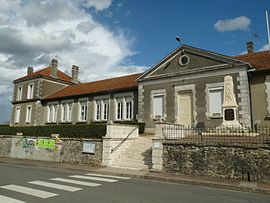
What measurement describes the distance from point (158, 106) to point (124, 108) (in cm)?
441

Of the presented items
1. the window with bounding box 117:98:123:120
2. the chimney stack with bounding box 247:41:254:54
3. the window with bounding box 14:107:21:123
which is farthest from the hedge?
the chimney stack with bounding box 247:41:254:54

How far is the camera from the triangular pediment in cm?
1788

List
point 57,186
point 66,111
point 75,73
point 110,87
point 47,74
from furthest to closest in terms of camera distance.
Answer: point 75,73
point 47,74
point 66,111
point 110,87
point 57,186

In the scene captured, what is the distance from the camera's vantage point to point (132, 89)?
23312 millimetres

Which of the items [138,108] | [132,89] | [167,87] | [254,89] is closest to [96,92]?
[132,89]

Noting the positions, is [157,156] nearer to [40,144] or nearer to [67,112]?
[40,144]

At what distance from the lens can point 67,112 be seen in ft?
93.4

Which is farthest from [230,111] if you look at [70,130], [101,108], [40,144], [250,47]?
[101,108]

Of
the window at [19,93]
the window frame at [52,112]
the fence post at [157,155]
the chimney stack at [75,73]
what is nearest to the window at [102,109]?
the window frame at [52,112]

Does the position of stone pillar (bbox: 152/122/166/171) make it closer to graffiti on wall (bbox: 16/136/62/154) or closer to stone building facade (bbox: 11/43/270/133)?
stone building facade (bbox: 11/43/270/133)

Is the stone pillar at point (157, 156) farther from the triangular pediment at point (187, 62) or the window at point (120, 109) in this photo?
the window at point (120, 109)

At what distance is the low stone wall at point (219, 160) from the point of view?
377 inches

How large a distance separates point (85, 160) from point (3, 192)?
8.32m

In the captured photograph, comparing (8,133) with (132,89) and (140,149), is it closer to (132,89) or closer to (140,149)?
(132,89)
